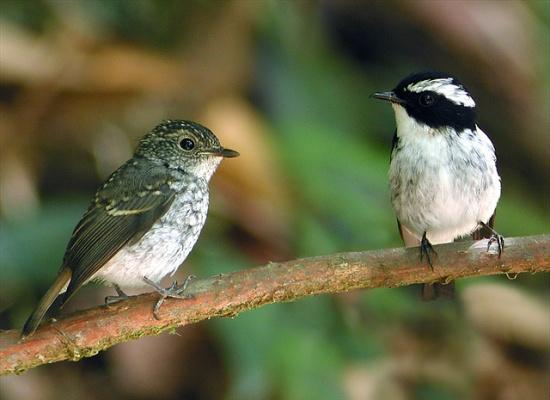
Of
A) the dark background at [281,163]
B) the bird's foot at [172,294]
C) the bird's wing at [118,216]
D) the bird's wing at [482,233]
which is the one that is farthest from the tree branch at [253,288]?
the dark background at [281,163]

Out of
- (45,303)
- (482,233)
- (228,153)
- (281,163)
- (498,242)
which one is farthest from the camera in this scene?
(281,163)

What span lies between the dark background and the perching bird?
0.83 metres

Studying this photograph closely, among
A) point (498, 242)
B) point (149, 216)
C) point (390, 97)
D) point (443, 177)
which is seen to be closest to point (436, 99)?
point (390, 97)

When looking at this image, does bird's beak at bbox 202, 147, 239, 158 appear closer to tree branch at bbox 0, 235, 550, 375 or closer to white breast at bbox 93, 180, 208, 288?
white breast at bbox 93, 180, 208, 288

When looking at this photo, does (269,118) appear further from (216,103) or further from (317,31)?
(317,31)

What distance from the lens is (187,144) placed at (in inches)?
134

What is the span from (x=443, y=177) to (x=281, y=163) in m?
1.44

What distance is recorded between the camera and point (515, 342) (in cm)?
502

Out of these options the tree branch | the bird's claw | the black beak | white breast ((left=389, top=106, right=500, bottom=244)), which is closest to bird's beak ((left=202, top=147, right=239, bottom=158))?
the black beak

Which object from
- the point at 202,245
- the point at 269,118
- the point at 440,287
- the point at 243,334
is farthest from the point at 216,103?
the point at 440,287

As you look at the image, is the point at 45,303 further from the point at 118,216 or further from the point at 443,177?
the point at 443,177

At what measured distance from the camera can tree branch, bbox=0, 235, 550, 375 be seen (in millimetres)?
2932

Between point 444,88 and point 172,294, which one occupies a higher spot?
point 444,88

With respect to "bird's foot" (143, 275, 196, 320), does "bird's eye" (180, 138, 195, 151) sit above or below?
above
